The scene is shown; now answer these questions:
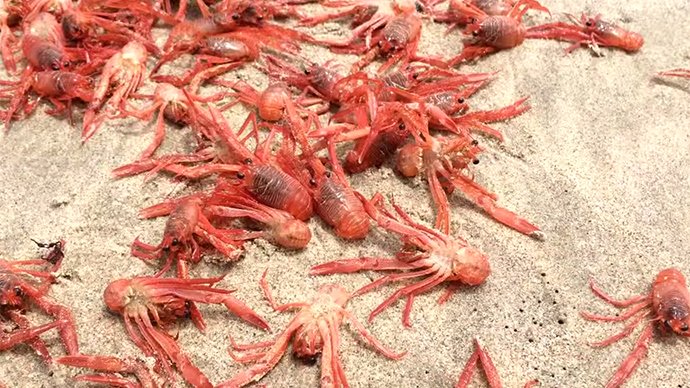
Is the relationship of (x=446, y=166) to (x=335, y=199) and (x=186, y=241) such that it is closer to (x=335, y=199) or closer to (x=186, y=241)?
(x=335, y=199)

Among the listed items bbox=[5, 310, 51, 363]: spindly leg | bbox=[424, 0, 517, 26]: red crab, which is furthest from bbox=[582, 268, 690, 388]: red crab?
bbox=[5, 310, 51, 363]: spindly leg

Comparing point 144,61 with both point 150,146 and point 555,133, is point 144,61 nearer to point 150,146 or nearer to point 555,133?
point 150,146

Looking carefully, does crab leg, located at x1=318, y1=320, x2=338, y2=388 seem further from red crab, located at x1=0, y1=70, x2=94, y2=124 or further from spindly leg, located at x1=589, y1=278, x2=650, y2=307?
red crab, located at x1=0, y1=70, x2=94, y2=124

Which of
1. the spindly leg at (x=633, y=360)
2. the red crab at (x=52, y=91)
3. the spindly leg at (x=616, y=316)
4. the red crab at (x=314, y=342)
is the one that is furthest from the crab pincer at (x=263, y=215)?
the spindly leg at (x=633, y=360)

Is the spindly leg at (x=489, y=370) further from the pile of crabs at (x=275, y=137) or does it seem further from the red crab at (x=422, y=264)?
the red crab at (x=422, y=264)

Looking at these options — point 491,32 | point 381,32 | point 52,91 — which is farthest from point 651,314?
point 52,91

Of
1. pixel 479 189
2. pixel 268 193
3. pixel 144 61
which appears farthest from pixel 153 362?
pixel 144 61
